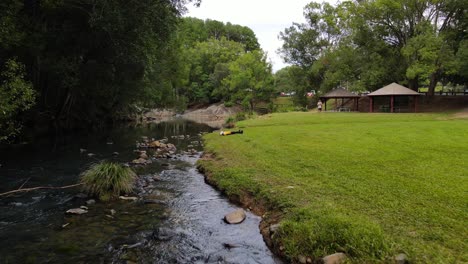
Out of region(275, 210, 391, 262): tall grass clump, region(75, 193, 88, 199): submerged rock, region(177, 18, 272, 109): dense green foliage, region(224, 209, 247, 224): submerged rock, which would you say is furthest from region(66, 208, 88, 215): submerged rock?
region(177, 18, 272, 109): dense green foliage

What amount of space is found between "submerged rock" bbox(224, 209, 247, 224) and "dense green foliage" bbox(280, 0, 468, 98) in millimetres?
34114

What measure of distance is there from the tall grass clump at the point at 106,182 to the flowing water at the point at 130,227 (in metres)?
0.37

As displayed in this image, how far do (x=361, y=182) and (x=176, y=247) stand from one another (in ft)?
15.8

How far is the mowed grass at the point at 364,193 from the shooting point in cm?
494

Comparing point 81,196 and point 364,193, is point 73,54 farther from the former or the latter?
point 364,193

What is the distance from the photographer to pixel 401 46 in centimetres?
4206

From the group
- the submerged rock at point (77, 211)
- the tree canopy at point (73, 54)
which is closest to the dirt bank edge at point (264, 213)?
the submerged rock at point (77, 211)

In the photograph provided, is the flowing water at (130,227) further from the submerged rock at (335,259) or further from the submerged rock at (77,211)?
the submerged rock at (335,259)

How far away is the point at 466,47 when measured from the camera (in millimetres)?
31812

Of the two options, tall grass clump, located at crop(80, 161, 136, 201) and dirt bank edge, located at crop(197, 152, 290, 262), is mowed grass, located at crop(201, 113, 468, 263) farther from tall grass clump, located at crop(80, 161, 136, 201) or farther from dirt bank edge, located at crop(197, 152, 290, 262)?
tall grass clump, located at crop(80, 161, 136, 201)

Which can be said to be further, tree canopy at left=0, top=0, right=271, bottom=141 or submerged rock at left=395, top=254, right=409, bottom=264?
tree canopy at left=0, top=0, right=271, bottom=141

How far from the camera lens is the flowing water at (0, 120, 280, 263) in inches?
227

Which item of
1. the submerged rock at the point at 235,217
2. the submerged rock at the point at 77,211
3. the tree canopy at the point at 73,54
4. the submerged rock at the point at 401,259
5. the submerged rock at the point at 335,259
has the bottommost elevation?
the submerged rock at the point at 235,217

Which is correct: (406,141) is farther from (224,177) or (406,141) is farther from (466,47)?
(466,47)
